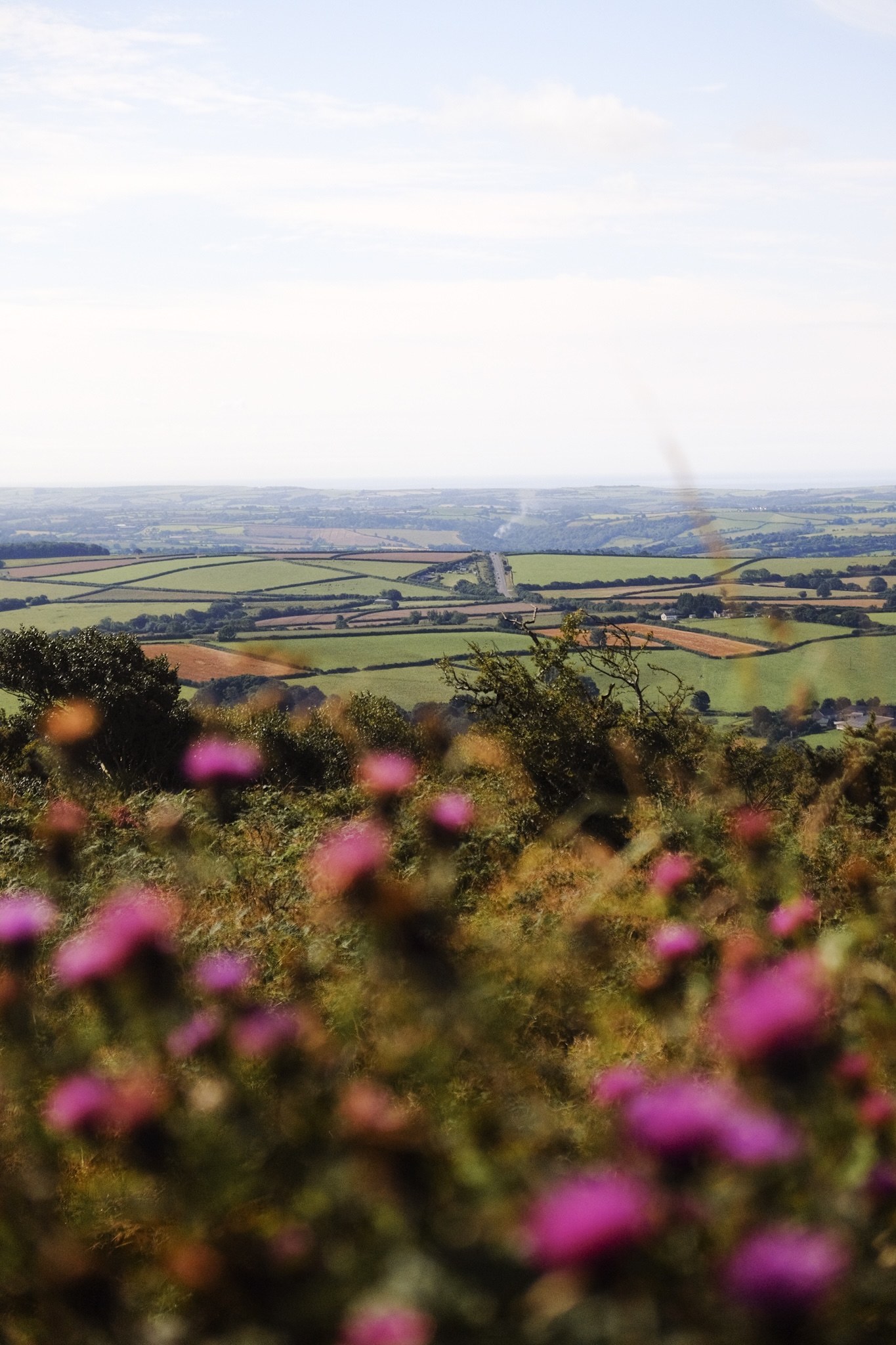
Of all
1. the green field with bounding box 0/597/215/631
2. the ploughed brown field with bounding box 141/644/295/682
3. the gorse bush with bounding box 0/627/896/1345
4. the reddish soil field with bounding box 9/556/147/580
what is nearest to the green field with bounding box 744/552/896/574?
the green field with bounding box 0/597/215/631

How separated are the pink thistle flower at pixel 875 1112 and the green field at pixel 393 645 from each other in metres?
55.4

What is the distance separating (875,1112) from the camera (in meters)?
1.95

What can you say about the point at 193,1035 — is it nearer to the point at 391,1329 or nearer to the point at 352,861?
the point at 352,861

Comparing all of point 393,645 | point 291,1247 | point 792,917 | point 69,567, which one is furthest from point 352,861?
point 69,567

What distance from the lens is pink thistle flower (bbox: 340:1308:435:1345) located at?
1335 mm

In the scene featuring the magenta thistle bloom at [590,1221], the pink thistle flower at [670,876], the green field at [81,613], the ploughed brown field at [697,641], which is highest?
the magenta thistle bloom at [590,1221]

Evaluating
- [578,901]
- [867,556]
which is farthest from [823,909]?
[867,556]

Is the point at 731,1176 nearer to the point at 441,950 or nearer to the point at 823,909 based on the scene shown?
the point at 441,950

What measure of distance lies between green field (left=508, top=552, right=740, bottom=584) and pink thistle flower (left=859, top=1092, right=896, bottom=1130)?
110318mm

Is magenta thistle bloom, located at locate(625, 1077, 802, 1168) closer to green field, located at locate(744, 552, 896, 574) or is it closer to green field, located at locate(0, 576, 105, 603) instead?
green field, located at locate(744, 552, 896, 574)

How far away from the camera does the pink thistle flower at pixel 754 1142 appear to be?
60.1 inches

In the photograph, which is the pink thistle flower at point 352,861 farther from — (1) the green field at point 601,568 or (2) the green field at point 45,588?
(1) the green field at point 601,568

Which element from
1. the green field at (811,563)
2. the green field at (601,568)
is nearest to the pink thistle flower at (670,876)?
the green field at (811,563)

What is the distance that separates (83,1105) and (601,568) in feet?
413
